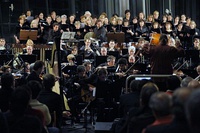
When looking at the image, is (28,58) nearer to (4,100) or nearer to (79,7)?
(4,100)

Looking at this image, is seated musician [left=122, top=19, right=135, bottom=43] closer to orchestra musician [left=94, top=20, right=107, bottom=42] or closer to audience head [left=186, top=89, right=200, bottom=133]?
orchestra musician [left=94, top=20, right=107, bottom=42]

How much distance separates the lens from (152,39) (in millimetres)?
13883

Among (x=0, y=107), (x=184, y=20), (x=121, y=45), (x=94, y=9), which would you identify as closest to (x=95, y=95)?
(x=0, y=107)

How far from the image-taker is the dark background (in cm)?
1702

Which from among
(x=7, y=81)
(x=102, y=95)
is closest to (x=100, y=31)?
(x=102, y=95)

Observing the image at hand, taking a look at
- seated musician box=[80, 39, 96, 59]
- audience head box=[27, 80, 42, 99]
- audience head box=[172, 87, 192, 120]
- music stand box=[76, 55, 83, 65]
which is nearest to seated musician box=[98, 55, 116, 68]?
music stand box=[76, 55, 83, 65]

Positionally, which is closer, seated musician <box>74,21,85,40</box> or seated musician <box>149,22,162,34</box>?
seated musician <box>74,21,85,40</box>

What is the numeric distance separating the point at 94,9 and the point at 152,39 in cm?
572

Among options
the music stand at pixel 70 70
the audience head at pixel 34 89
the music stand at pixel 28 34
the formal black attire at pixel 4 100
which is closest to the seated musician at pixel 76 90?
the music stand at pixel 70 70

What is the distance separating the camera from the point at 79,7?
18.8 meters

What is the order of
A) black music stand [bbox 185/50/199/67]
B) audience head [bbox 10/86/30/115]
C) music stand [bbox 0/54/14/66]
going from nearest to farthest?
audience head [bbox 10/86/30/115]
music stand [bbox 0/54/14/66]
black music stand [bbox 185/50/199/67]

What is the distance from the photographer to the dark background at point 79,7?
17.0 meters

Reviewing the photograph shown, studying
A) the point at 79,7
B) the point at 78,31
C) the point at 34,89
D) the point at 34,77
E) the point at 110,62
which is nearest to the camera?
the point at 34,89

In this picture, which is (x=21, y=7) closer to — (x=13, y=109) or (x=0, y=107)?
(x=0, y=107)
